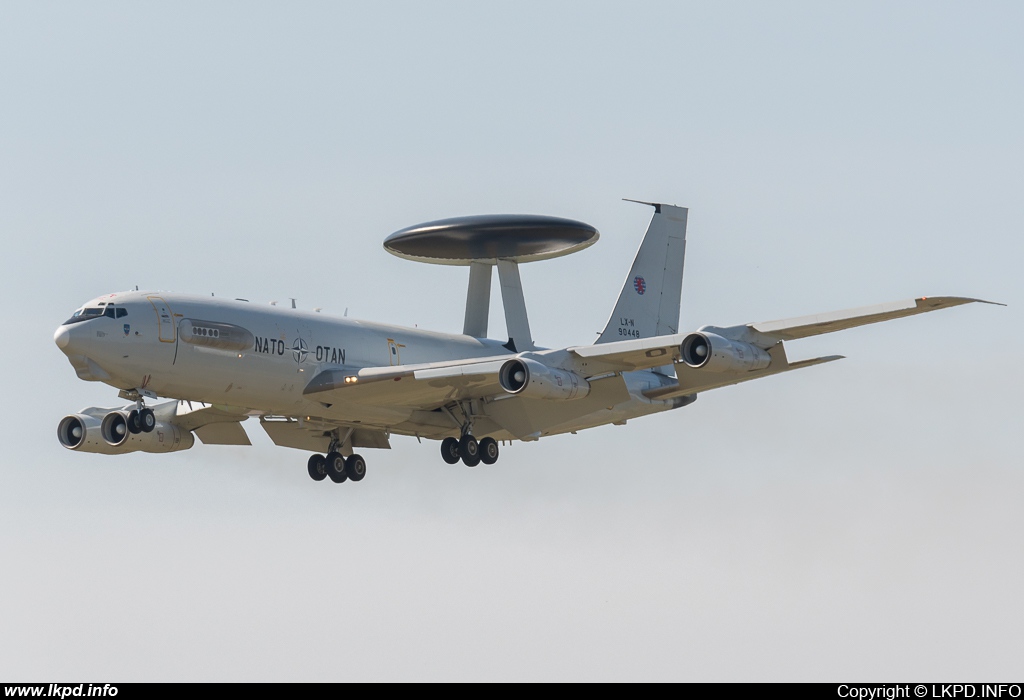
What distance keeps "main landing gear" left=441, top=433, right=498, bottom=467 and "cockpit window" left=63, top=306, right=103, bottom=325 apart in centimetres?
1330

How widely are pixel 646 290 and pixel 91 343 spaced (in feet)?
78.9

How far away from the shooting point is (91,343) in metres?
42.1

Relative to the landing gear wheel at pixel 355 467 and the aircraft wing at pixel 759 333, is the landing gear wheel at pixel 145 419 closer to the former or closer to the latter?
the landing gear wheel at pixel 355 467

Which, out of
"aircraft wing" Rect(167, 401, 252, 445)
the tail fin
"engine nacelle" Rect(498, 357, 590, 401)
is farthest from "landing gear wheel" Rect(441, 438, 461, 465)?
the tail fin

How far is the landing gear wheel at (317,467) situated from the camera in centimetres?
5309

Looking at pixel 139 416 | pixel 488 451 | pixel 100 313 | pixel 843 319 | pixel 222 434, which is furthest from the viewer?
pixel 222 434

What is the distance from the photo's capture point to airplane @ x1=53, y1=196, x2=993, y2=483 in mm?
42938

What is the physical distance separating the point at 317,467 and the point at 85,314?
12906mm

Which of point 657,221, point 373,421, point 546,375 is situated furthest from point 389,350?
point 657,221

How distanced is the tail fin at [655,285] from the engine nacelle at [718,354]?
13.1 meters

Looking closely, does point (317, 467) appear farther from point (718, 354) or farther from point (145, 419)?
point (718, 354)

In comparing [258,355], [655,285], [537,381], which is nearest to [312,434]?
[258,355]

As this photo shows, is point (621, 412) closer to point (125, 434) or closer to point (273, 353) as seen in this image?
point (273, 353)

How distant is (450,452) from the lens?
50219mm
